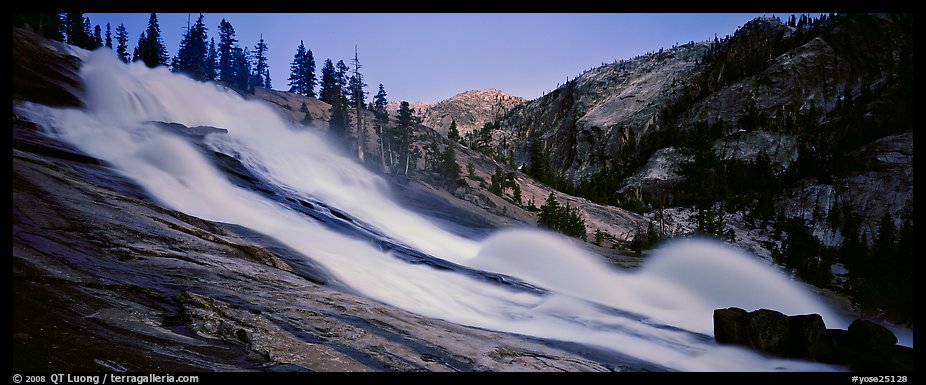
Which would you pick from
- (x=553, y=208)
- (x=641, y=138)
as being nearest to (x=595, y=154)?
(x=641, y=138)

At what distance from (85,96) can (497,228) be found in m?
25.4

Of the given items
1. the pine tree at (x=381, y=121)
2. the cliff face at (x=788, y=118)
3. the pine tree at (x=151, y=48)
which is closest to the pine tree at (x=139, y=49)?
the pine tree at (x=151, y=48)

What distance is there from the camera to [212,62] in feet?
213

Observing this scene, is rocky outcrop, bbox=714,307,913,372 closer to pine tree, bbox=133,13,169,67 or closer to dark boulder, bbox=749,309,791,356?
dark boulder, bbox=749,309,791,356

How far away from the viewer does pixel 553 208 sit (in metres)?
40.8

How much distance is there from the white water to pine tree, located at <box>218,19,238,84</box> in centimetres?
3151

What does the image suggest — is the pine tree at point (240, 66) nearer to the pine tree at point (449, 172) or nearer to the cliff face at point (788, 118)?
the pine tree at point (449, 172)

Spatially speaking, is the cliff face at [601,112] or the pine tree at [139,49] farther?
the cliff face at [601,112]

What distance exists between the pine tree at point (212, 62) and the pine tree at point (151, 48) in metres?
4.92

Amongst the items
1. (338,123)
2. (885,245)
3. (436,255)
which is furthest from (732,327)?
(338,123)

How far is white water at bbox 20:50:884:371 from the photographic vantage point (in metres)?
12.3

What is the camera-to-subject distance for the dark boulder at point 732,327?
11.2 m

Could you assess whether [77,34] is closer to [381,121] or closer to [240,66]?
[240,66]

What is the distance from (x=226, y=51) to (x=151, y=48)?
1916 cm
